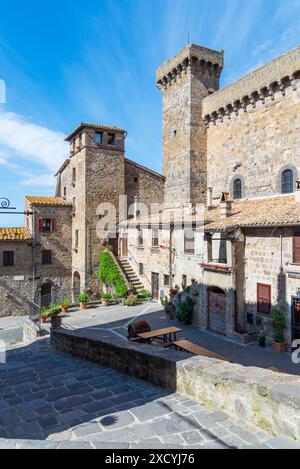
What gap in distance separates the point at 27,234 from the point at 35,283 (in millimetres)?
3848

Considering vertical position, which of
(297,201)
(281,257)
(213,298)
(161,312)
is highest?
(297,201)

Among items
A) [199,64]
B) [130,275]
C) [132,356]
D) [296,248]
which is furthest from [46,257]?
[132,356]

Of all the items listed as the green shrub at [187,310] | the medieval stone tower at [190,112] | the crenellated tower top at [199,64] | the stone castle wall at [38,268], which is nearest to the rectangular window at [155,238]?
the medieval stone tower at [190,112]

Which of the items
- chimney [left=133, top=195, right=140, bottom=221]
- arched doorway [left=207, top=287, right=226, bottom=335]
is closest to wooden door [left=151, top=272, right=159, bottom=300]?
chimney [left=133, top=195, right=140, bottom=221]

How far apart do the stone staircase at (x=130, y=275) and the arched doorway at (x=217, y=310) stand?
7.97 metres

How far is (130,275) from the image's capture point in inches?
950

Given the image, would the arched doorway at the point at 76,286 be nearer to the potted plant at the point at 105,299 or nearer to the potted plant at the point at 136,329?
the potted plant at the point at 105,299

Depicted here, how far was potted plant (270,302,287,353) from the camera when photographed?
12539 mm

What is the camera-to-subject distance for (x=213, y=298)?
15.9m

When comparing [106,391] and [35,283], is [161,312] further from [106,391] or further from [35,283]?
[106,391]

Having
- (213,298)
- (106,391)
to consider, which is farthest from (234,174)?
(106,391)

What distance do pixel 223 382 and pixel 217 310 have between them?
36.1 feet

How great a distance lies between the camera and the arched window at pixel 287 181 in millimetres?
17859

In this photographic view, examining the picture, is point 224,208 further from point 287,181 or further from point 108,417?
point 108,417
